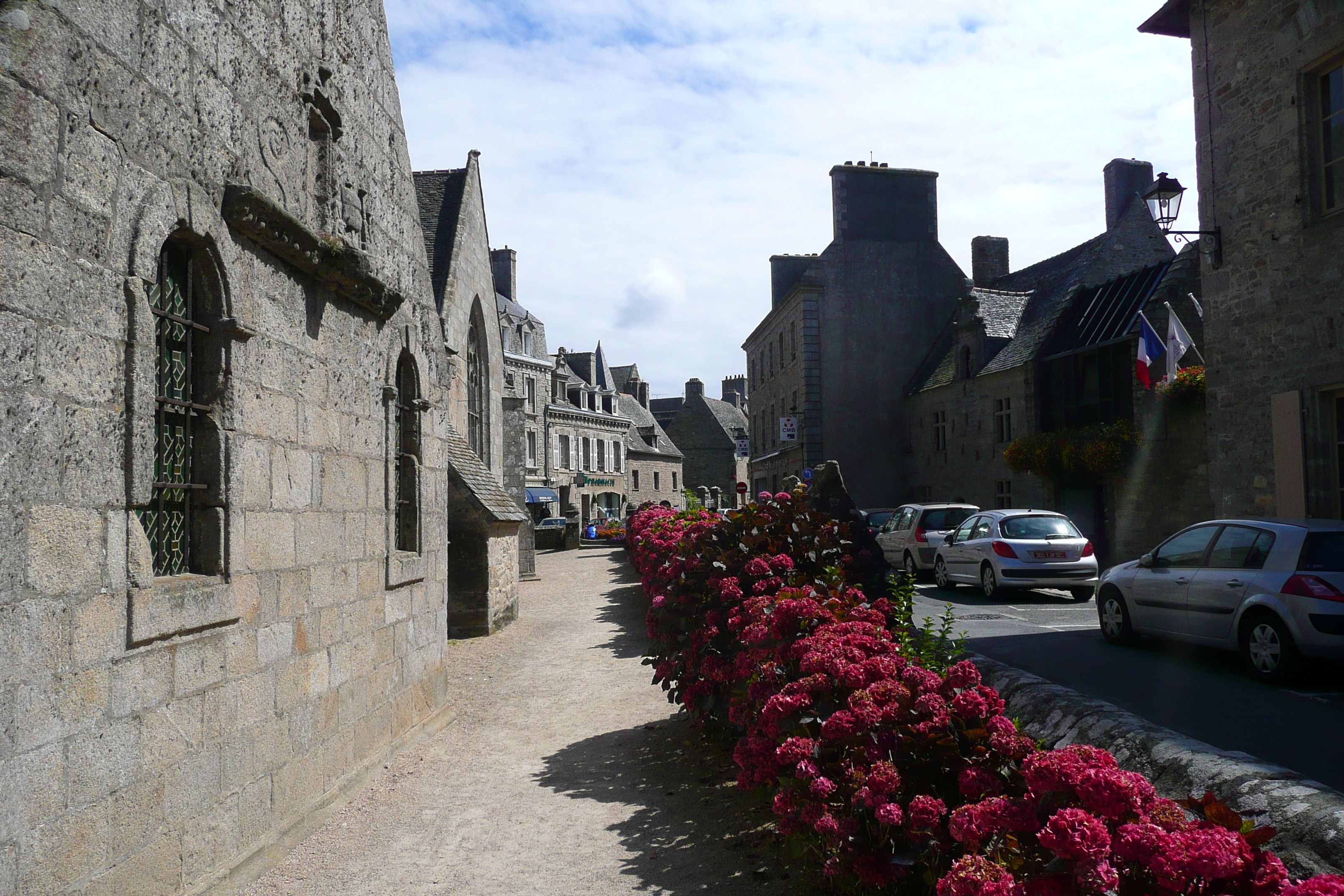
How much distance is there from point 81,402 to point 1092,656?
7.96m

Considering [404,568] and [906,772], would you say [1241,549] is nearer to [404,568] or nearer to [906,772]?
[906,772]

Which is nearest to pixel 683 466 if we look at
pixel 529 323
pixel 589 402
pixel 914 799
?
pixel 589 402

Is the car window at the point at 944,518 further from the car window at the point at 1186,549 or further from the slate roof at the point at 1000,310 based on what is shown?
the slate roof at the point at 1000,310

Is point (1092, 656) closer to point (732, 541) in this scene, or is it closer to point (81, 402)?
point (732, 541)

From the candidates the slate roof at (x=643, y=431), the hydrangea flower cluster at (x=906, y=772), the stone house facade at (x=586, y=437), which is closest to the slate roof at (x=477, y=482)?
the hydrangea flower cluster at (x=906, y=772)

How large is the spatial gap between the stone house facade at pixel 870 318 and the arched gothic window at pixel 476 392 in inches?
593

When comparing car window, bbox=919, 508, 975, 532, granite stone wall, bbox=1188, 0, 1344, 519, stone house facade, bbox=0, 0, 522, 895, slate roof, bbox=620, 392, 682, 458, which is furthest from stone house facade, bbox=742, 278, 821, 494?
stone house facade, bbox=0, 0, 522, 895

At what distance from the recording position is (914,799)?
3162 mm

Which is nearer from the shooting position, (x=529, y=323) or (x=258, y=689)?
(x=258, y=689)

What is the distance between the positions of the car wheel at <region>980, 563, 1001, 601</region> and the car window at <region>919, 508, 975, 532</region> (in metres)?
3.16

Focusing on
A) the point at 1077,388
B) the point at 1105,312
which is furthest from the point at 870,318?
the point at 1077,388

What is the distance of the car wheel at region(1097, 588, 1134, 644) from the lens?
9.02 meters

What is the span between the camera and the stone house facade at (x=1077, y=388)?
18.6 metres

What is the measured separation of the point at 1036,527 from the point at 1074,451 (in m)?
7.26
